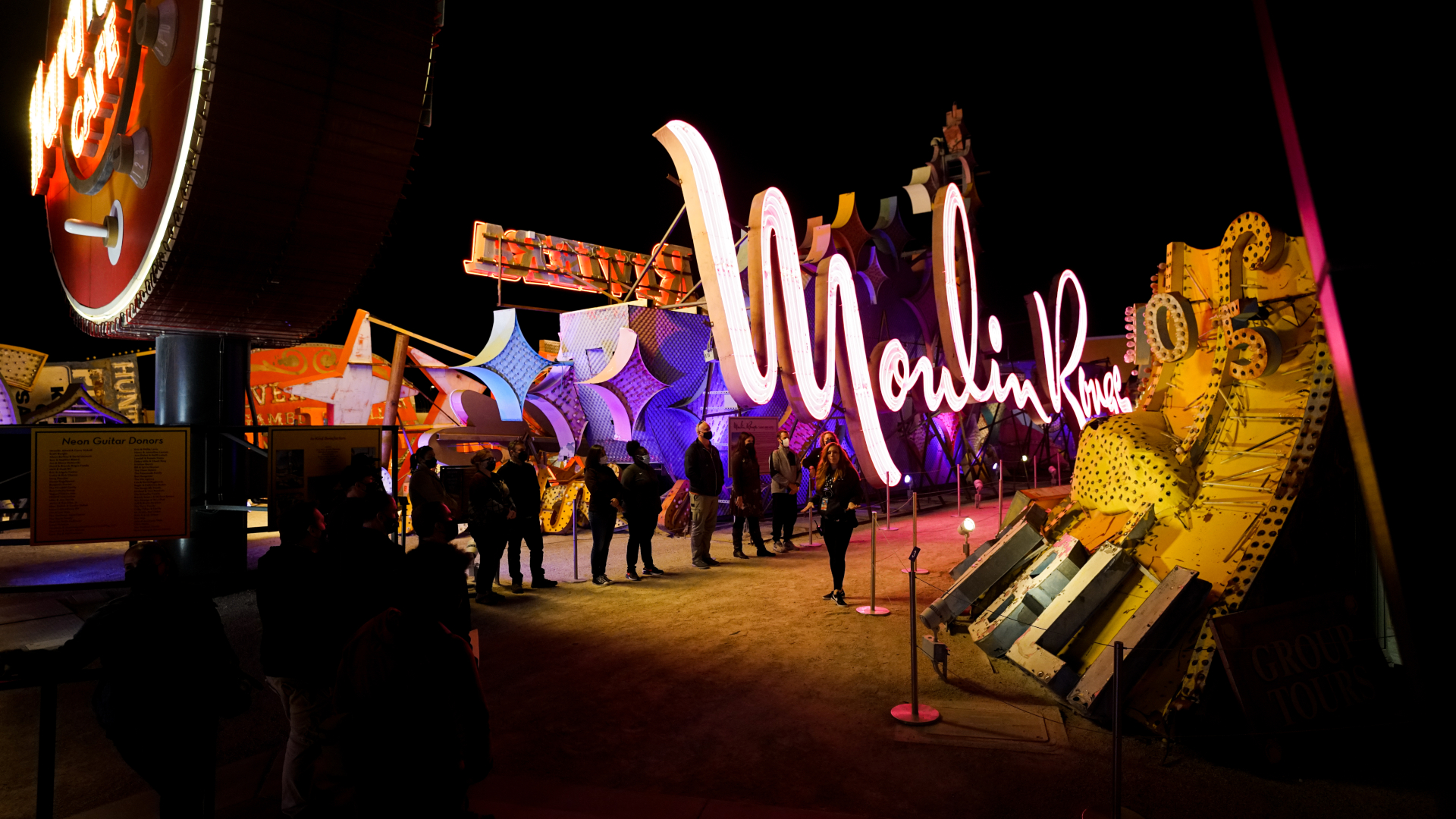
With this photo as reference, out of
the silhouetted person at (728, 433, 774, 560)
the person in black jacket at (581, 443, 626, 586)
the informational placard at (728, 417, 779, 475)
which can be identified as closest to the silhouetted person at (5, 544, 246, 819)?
the person in black jacket at (581, 443, 626, 586)

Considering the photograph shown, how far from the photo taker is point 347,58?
6426 millimetres

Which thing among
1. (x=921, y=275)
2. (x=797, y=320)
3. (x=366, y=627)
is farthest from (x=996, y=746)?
(x=921, y=275)

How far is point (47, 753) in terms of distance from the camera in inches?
116

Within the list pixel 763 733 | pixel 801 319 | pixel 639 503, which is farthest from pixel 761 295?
pixel 763 733

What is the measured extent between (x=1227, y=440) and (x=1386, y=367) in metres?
4.92

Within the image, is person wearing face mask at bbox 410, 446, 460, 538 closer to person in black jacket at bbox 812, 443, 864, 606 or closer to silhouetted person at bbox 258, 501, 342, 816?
person in black jacket at bbox 812, 443, 864, 606

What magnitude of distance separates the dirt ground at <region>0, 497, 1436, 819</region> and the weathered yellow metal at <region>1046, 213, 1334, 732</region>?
2.31 ft

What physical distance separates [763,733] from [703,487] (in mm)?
5727

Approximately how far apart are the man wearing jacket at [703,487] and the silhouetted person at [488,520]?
102 inches

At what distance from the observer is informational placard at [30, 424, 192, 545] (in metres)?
5.51

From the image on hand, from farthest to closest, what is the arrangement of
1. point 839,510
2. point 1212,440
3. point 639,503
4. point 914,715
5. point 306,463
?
point 639,503 → point 839,510 → point 306,463 → point 1212,440 → point 914,715

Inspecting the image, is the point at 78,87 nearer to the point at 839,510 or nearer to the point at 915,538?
the point at 839,510

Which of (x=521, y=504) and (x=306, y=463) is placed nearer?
(x=306, y=463)

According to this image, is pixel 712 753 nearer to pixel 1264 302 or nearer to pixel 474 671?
pixel 474 671
